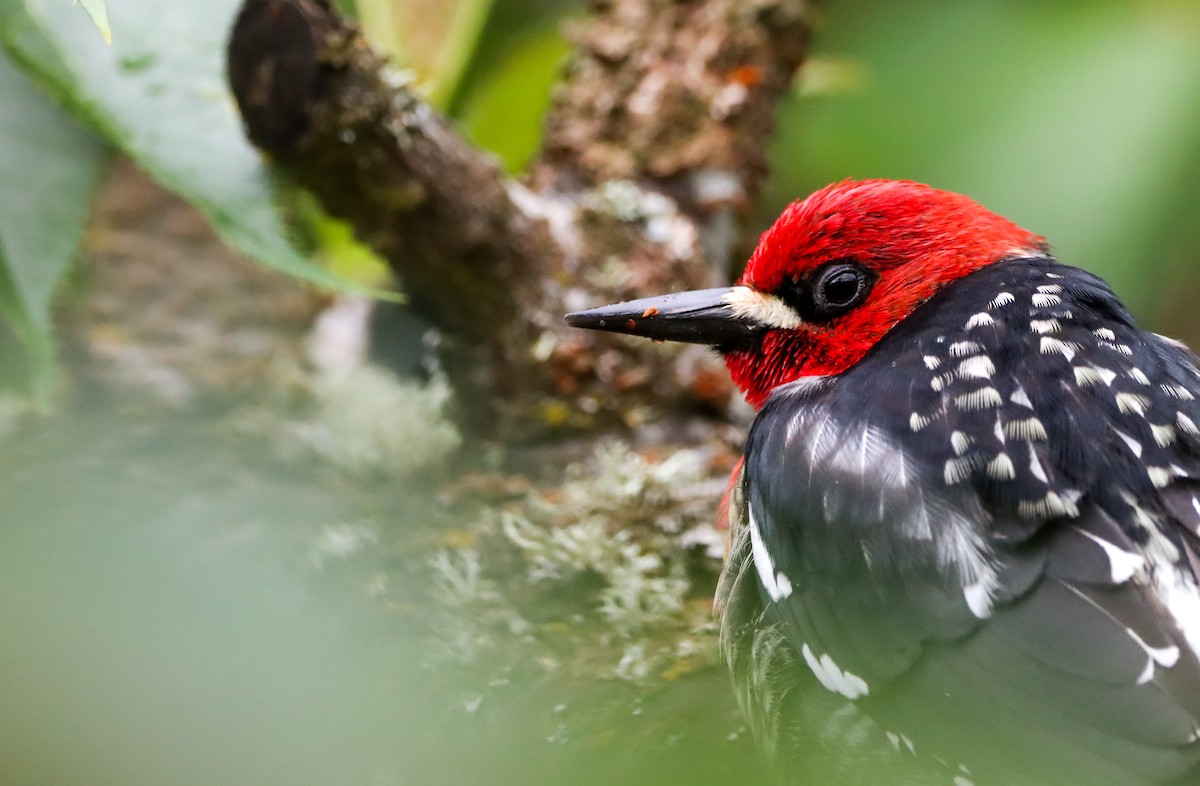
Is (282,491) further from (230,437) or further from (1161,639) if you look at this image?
(1161,639)

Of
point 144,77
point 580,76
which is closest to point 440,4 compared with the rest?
point 580,76

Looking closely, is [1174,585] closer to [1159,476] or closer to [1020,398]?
[1159,476]

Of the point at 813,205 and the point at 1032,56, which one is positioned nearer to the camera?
the point at 813,205

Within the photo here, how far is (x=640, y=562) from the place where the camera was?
63.8 inches

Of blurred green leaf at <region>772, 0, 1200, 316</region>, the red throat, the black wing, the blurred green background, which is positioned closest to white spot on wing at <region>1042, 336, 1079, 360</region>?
the black wing

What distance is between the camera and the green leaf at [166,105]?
150cm

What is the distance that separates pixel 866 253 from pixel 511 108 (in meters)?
1.32

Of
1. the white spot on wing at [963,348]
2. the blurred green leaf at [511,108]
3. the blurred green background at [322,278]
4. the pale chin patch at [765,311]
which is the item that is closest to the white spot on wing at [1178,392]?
the white spot on wing at [963,348]

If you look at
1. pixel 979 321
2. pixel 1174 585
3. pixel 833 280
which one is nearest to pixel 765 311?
pixel 833 280

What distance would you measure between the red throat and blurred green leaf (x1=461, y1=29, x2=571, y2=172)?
118cm

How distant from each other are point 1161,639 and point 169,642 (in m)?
0.82

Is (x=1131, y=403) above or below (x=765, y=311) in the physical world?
above

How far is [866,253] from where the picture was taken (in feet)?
4.76

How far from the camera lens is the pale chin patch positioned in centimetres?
149
